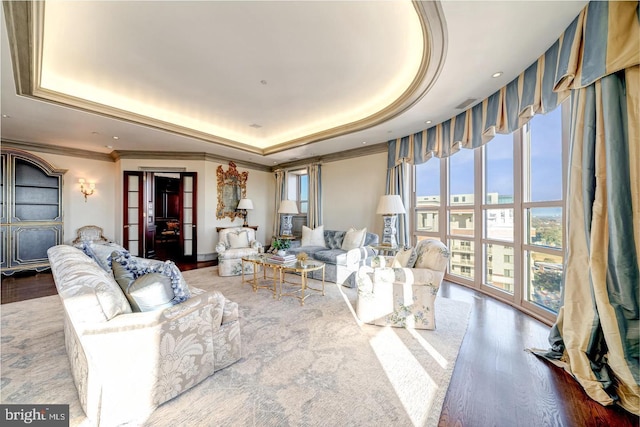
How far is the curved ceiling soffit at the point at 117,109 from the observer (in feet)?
6.04

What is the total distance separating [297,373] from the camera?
1.81 meters

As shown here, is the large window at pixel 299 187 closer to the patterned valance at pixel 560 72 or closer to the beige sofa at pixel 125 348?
the patterned valance at pixel 560 72

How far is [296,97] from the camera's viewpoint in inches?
144

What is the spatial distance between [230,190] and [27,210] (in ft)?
12.0

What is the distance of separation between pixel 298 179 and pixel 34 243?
5.52 meters

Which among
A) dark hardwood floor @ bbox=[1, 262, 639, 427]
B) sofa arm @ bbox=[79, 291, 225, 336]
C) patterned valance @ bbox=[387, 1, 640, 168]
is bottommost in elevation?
dark hardwood floor @ bbox=[1, 262, 639, 427]

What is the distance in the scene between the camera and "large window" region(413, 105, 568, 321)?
8.86ft

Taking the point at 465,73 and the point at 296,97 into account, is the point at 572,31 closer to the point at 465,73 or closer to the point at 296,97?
the point at 465,73

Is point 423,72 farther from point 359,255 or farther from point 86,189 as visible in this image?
point 86,189

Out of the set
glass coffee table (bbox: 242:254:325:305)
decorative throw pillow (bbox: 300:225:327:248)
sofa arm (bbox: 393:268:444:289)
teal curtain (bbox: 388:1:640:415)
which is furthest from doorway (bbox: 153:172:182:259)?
teal curtain (bbox: 388:1:640:415)

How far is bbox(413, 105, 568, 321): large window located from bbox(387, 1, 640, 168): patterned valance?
16.8 inches

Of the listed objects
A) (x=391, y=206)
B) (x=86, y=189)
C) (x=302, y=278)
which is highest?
(x=86, y=189)

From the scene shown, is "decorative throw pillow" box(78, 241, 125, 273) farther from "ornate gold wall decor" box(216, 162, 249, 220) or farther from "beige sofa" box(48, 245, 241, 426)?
"ornate gold wall decor" box(216, 162, 249, 220)

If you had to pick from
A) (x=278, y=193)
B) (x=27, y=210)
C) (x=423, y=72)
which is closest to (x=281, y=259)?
(x=423, y=72)
